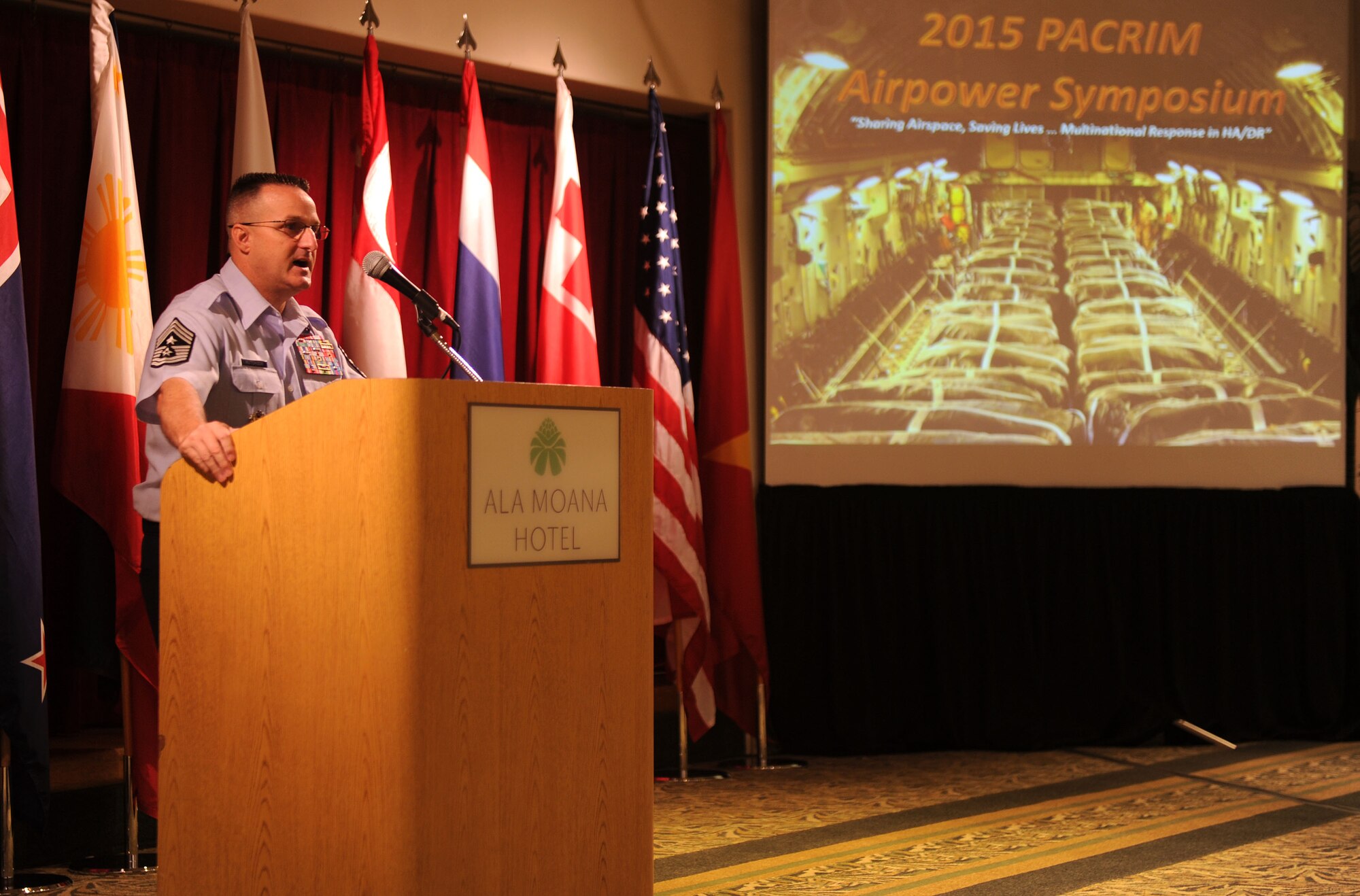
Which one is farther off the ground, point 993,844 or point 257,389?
point 257,389

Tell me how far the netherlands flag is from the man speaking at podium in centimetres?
132

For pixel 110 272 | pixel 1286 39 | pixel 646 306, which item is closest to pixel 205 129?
pixel 110 272

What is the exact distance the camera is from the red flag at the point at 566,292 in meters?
4.44

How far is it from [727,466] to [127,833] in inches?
93.8

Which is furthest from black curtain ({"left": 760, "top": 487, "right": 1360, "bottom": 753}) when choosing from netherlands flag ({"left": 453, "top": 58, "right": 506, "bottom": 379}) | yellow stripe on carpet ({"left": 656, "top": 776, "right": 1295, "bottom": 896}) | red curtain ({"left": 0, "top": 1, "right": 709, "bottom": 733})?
netherlands flag ({"left": 453, "top": 58, "right": 506, "bottom": 379})

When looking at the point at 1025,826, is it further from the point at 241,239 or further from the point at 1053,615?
the point at 241,239

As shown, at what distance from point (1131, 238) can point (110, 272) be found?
3723mm

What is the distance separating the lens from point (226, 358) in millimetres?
2674

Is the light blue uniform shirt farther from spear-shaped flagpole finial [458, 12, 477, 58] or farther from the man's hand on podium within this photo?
spear-shaped flagpole finial [458, 12, 477, 58]

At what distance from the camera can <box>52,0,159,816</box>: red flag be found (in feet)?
11.2

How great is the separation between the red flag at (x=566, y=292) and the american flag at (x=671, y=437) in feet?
0.90
